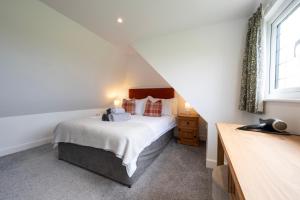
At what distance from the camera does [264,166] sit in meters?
0.62

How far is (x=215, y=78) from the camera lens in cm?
217

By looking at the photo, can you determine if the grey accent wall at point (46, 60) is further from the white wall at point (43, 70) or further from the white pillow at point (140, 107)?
the white pillow at point (140, 107)

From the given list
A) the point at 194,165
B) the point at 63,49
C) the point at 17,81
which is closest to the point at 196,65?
the point at 194,165

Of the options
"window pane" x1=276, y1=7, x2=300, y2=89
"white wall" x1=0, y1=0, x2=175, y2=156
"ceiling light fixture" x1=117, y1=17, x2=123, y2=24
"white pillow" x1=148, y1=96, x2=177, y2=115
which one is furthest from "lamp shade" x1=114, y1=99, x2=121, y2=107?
"window pane" x1=276, y1=7, x2=300, y2=89

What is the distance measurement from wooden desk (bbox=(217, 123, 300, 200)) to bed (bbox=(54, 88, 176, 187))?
42.7 inches

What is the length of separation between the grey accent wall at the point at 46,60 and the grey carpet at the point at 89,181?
43.9 inches

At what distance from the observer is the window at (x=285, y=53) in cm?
128

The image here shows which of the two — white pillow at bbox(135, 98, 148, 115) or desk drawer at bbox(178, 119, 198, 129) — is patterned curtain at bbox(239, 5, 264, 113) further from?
white pillow at bbox(135, 98, 148, 115)

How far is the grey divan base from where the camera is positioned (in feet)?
5.90

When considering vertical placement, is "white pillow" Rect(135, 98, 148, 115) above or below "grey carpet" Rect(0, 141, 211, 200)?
above

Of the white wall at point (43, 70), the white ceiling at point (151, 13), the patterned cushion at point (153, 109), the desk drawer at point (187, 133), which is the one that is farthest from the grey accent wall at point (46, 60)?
the desk drawer at point (187, 133)

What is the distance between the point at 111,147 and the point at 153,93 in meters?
2.33

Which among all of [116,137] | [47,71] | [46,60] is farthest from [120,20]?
[116,137]

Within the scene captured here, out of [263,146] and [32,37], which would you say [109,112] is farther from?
[263,146]
